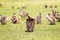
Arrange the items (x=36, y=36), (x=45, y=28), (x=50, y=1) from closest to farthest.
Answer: (x=36, y=36), (x=45, y=28), (x=50, y=1)

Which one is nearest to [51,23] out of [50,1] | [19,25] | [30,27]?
[19,25]

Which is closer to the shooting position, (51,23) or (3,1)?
(51,23)

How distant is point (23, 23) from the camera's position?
50.5ft

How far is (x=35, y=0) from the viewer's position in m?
29.7

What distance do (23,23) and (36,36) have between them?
3662 millimetres

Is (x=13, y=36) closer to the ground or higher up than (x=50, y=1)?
closer to the ground

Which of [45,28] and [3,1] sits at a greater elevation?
[3,1]

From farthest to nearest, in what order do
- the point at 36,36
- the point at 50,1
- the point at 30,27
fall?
the point at 50,1
the point at 30,27
the point at 36,36

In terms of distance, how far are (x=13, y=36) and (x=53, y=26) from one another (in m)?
3.02

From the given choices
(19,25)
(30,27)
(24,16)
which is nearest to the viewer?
(30,27)

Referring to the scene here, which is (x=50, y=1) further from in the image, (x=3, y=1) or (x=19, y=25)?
(x=19, y=25)

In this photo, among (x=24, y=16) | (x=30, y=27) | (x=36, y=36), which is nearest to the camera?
(x=36, y=36)

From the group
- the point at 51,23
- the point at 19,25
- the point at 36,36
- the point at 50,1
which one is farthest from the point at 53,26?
the point at 50,1

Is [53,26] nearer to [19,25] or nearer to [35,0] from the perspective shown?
[19,25]
